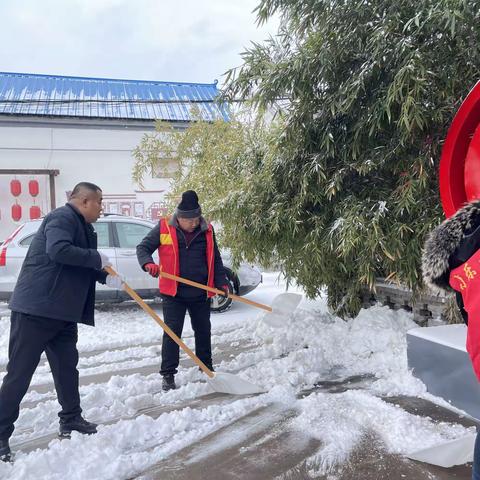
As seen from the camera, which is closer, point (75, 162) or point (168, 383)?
point (168, 383)

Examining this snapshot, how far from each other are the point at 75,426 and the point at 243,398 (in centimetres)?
128

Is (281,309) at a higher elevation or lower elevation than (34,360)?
lower

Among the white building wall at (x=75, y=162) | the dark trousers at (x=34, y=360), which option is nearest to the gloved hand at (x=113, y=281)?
the dark trousers at (x=34, y=360)

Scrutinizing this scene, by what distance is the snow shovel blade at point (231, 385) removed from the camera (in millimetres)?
3811

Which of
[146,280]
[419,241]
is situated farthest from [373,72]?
[146,280]

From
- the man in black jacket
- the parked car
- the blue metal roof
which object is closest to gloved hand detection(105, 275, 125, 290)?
the man in black jacket

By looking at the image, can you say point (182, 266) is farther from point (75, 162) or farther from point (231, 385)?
point (75, 162)

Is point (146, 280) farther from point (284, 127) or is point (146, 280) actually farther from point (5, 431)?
point (5, 431)

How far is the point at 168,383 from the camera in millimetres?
4043

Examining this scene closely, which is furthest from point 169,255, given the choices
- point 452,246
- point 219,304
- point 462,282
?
point 219,304

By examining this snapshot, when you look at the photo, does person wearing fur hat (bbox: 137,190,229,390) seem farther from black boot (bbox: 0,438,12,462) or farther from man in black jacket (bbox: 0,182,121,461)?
black boot (bbox: 0,438,12,462)

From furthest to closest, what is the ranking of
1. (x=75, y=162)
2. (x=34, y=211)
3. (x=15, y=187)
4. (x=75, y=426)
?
1. (x=75, y=162)
2. (x=34, y=211)
3. (x=15, y=187)
4. (x=75, y=426)

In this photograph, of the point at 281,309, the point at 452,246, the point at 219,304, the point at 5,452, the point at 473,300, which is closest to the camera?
the point at 473,300

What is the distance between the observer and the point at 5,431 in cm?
289
